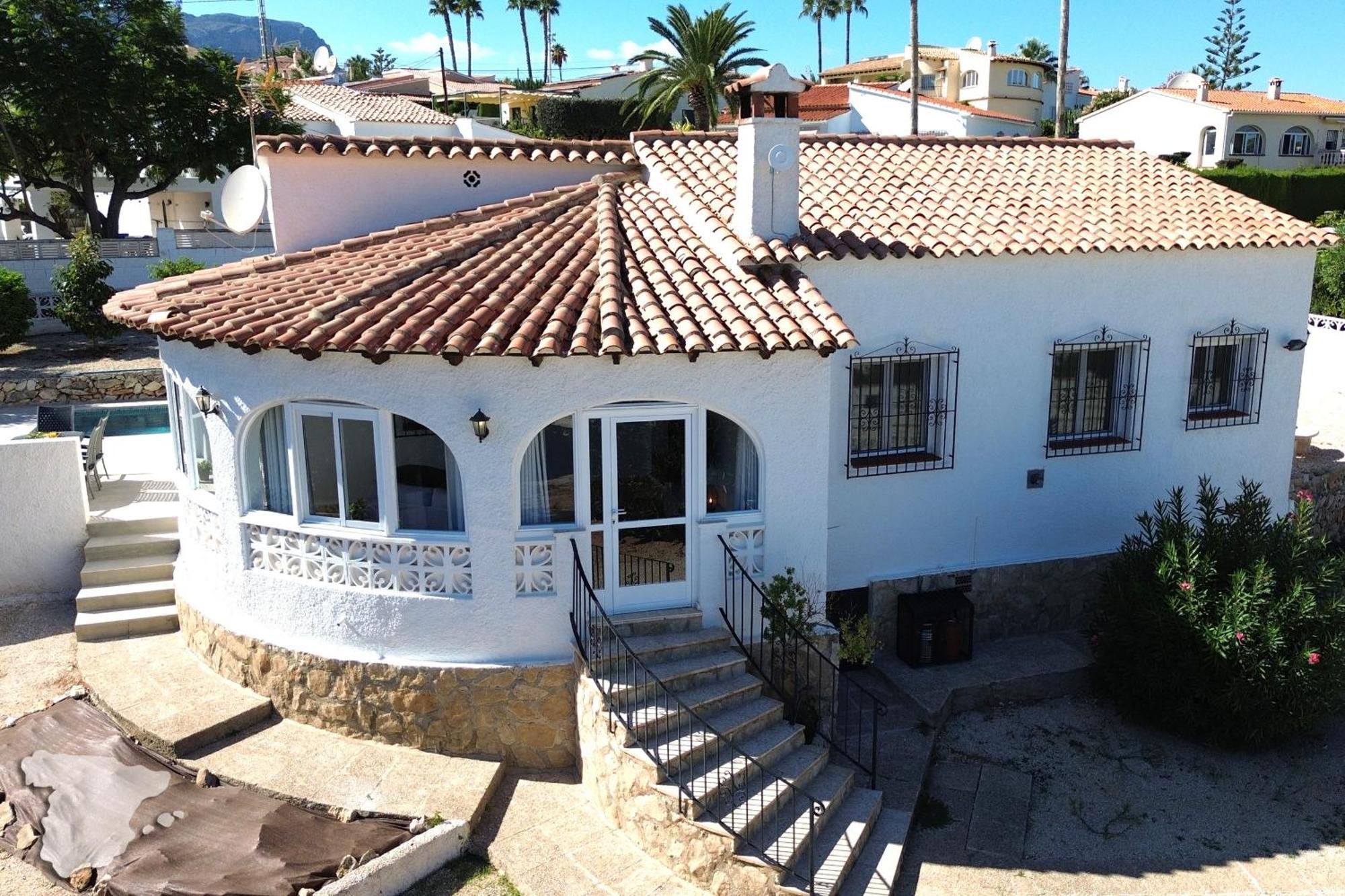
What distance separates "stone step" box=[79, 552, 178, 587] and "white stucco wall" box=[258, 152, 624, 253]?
15.5 feet

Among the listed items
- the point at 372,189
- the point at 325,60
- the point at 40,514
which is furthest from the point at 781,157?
the point at 325,60

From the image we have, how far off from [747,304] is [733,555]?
2699mm

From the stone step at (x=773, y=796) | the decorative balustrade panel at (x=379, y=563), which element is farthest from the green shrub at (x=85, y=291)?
the stone step at (x=773, y=796)

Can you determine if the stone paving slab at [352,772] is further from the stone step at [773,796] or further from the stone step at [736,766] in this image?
the stone step at [773,796]

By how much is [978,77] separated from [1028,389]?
233ft

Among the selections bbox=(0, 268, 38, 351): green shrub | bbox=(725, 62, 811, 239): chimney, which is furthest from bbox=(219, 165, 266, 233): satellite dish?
bbox=(0, 268, 38, 351): green shrub

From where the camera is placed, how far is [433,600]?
1066cm

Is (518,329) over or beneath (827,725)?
over

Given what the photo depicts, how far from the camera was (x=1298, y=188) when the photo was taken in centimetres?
5066

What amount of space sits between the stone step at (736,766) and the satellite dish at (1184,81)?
68701 millimetres

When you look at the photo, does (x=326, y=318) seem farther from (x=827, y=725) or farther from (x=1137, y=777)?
(x=1137, y=777)

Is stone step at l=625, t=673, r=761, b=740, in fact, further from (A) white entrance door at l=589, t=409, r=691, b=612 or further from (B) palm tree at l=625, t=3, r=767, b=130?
(B) palm tree at l=625, t=3, r=767, b=130

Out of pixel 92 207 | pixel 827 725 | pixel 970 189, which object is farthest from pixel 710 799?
pixel 92 207

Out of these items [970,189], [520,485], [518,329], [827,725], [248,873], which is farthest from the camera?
[970,189]
